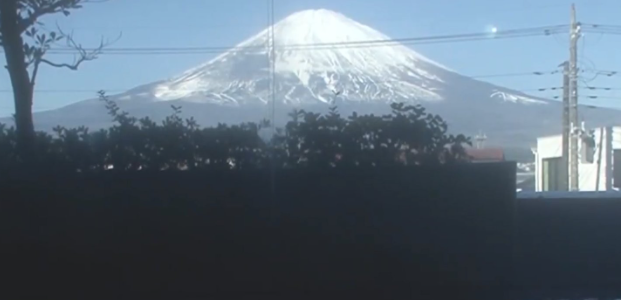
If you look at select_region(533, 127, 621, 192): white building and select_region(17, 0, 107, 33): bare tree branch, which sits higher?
select_region(17, 0, 107, 33): bare tree branch

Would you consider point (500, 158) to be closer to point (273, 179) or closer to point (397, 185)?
point (397, 185)

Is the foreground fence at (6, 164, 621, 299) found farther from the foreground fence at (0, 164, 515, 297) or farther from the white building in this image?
the white building

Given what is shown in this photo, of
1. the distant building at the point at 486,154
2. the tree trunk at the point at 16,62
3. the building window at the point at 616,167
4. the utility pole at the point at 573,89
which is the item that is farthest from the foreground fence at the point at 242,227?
the building window at the point at 616,167

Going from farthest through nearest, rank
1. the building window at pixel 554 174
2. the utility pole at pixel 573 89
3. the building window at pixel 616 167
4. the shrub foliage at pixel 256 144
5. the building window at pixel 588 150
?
the building window at pixel 616 167 < the building window at pixel 588 150 < the building window at pixel 554 174 < the utility pole at pixel 573 89 < the shrub foliage at pixel 256 144

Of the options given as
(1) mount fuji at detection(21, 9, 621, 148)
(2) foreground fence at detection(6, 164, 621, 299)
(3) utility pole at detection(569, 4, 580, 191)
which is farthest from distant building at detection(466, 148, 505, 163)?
(3) utility pole at detection(569, 4, 580, 191)

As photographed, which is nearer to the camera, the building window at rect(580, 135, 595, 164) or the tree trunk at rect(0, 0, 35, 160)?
the tree trunk at rect(0, 0, 35, 160)

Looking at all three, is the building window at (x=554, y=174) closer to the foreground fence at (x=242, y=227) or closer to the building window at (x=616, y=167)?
the building window at (x=616, y=167)

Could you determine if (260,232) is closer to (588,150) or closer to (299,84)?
(299,84)

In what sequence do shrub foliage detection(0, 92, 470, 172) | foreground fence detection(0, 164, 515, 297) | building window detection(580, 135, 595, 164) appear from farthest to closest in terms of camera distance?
1. building window detection(580, 135, 595, 164)
2. shrub foliage detection(0, 92, 470, 172)
3. foreground fence detection(0, 164, 515, 297)
